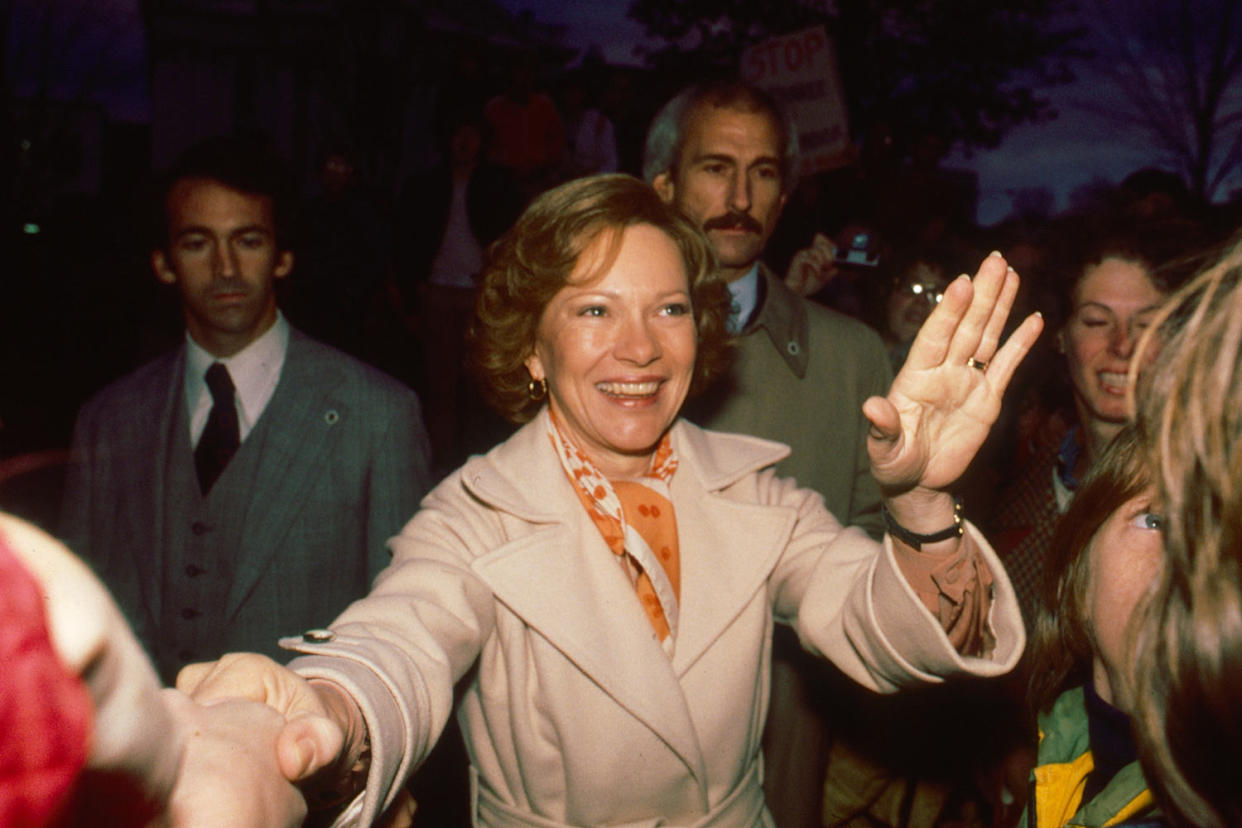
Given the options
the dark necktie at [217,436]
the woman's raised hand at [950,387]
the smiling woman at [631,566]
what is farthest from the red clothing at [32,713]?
the dark necktie at [217,436]

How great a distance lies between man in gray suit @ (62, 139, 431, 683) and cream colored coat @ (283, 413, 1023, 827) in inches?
33.5

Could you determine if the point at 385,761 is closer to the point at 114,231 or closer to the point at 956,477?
the point at 956,477

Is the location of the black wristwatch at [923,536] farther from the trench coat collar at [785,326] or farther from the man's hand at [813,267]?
the man's hand at [813,267]

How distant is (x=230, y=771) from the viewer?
0.95 m

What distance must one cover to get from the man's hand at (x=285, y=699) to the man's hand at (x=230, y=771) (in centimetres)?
2

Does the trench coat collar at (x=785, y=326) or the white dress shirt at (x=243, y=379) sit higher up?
the trench coat collar at (x=785, y=326)

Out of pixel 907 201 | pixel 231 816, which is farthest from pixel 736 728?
pixel 907 201

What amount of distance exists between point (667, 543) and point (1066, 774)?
100 centimetres

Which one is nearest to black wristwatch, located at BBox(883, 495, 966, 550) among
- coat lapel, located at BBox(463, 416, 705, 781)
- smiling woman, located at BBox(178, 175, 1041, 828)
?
smiling woman, located at BBox(178, 175, 1041, 828)


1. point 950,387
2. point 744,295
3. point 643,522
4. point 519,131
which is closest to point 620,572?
point 643,522

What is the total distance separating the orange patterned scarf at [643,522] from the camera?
2.22 metres

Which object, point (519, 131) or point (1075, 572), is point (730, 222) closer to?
point (1075, 572)

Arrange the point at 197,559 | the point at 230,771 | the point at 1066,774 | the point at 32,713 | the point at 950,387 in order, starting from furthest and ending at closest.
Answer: the point at 197,559 < the point at 1066,774 < the point at 950,387 < the point at 230,771 < the point at 32,713

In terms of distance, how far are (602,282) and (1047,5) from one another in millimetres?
19513
